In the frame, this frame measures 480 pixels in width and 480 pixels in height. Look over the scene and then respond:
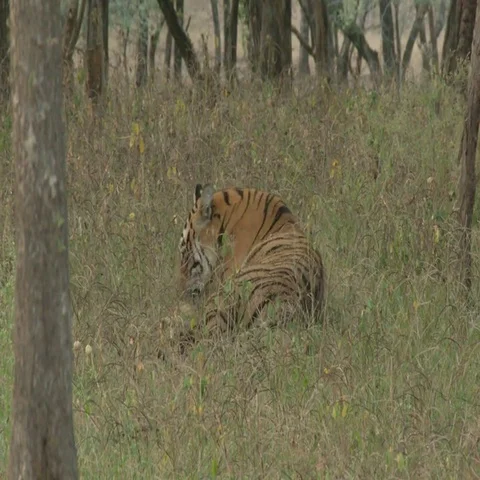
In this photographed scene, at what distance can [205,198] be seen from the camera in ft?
24.7

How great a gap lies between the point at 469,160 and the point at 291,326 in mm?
1724

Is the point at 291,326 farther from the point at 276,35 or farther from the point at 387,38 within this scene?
the point at 387,38

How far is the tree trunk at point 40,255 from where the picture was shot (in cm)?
395

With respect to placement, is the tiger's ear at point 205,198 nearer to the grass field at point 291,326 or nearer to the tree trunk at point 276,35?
the grass field at point 291,326

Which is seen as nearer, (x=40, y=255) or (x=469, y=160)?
(x=40, y=255)

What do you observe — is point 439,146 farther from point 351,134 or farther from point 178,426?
point 178,426

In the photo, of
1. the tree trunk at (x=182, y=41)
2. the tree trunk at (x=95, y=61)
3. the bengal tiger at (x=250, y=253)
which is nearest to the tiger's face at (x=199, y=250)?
the bengal tiger at (x=250, y=253)

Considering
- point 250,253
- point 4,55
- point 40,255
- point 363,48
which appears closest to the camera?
point 40,255

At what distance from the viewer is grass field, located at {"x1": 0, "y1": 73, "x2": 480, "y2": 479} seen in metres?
5.15

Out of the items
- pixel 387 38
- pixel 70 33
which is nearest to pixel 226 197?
pixel 70 33

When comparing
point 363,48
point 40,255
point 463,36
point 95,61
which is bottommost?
point 40,255

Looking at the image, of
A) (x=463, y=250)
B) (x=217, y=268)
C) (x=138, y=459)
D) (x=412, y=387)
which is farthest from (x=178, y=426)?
(x=463, y=250)

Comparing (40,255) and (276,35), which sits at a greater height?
(276,35)

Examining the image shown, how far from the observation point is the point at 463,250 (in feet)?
24.5
